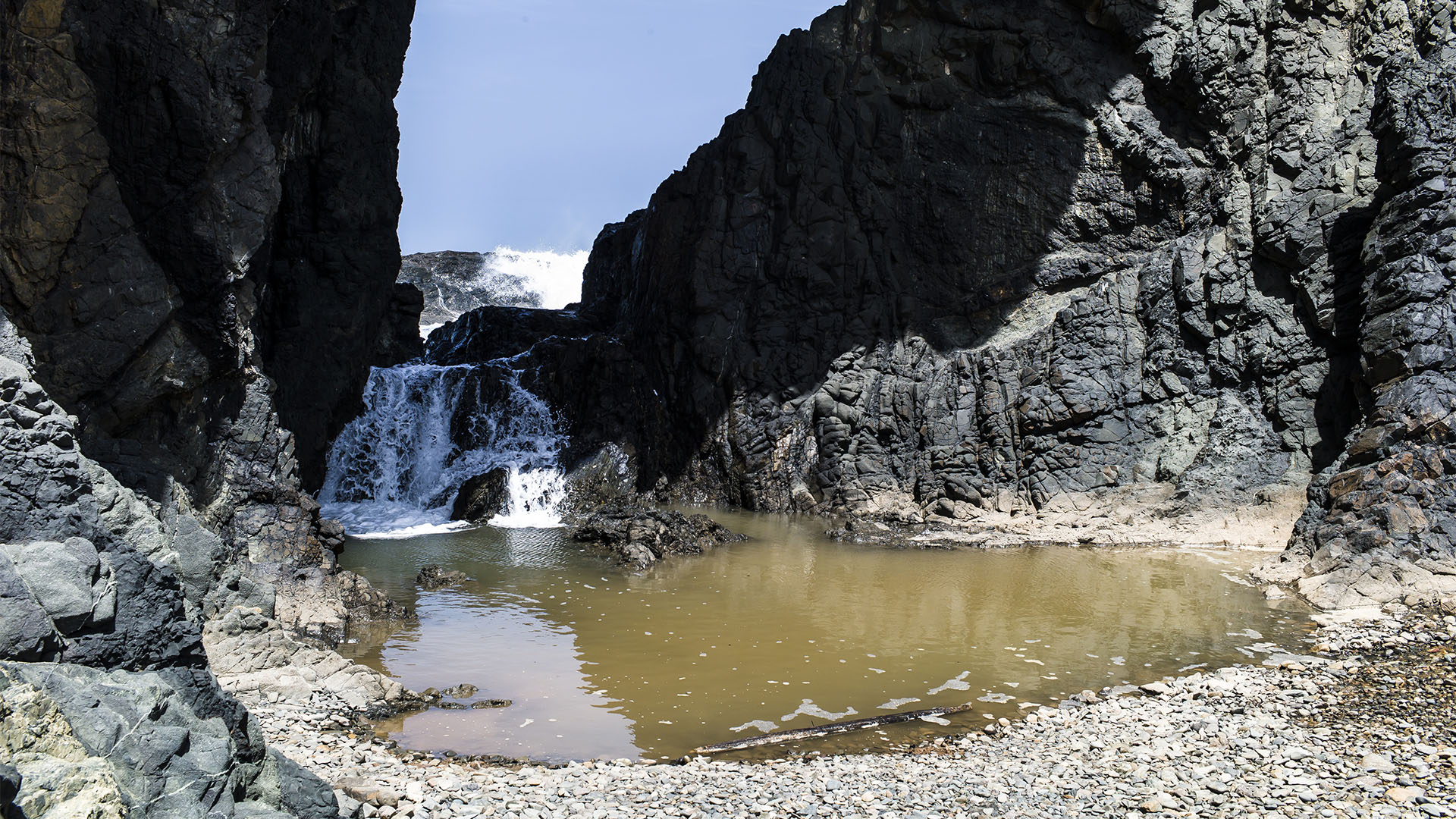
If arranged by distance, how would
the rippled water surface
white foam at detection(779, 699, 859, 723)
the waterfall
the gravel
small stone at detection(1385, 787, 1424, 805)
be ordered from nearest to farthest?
1. small stone at detection(1385, 787, 1424, 805)
2. the gravel
3. the rippled water surface
4. white foam at detection(779, 699, 859, 723)
5. the waterfall

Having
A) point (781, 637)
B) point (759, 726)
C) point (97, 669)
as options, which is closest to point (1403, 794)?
point (759, 726)

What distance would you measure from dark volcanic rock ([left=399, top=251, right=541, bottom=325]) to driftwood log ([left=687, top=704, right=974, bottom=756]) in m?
49.0

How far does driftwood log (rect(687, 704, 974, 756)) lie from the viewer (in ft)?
30.8

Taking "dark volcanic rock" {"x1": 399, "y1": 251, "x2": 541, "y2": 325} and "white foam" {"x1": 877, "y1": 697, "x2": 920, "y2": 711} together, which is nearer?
"white foam" {"x1": 877, "y1": 697, "x2": 920, "y2": 711}

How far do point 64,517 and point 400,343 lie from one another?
2961 cm

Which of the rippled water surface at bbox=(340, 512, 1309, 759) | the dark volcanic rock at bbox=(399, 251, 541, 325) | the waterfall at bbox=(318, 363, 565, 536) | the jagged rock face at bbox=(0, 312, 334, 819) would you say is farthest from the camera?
the dark volcanic rock at bbox=(399, 251, 541, 325)

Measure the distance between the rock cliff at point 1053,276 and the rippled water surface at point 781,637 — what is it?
4.71m

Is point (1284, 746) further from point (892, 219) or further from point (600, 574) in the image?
point (892, 219)

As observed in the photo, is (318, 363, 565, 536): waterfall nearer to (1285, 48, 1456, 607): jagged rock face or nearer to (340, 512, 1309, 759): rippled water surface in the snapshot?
(340, 512, 1309, 759): rippled water surface

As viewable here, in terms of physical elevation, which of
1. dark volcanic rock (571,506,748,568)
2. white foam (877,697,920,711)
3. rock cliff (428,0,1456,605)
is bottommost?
white foam (877,697,920,711)

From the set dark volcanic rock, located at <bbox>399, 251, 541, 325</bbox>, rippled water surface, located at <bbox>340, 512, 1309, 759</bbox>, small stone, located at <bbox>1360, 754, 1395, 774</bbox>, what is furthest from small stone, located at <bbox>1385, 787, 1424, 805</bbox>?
dark volcanic rock, located at <bbox>399, 251, 541, 325</bbox>

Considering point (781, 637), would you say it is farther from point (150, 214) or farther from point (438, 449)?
point (438, 449)

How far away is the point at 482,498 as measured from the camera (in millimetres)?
26203

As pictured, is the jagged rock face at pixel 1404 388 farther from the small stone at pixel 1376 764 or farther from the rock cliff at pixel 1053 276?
the small stone at pixel 1376 764
